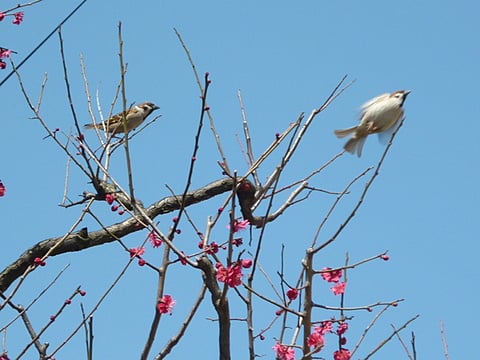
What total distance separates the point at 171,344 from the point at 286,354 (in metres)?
0.53

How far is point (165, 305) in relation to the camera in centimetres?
315

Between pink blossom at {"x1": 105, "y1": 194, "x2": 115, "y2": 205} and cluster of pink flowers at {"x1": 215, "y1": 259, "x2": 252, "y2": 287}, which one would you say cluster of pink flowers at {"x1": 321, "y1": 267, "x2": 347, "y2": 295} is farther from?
pink blossom at {"x1": 105, "y1": 194, "x2": 115, "y2": 205}

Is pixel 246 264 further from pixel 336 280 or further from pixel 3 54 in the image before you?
pixel 3 54

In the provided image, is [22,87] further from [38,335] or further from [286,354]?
[286,354]

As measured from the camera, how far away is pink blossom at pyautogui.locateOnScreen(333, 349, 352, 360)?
132 inches

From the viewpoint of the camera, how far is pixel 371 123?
145 inches

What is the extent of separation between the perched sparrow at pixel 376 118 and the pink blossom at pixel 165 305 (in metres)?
0.97

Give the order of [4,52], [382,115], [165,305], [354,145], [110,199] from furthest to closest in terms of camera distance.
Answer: [4,52] < [110,199] < [354,145] < [382,115] < [165,305]

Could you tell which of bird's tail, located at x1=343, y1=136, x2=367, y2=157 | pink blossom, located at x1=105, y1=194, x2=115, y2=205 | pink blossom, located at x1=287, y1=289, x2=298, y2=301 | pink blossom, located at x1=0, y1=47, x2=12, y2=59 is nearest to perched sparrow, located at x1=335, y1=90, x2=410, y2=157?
bird's tail, located at x1=343, y1=136, x2=367, y2=157

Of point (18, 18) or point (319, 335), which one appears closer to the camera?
point (319, 335)

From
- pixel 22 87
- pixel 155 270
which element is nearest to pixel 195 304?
pixel 155 270

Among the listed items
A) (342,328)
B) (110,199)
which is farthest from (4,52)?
(342,328)

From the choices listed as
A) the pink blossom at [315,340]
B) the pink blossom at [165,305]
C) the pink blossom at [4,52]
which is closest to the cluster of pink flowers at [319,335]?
the pink blossom at [315,340]

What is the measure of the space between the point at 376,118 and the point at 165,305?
110 cm
